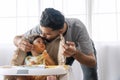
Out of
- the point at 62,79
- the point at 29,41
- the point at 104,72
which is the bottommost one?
the point at 104,72

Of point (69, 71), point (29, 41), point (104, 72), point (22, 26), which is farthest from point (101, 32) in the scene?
point (69, 71)

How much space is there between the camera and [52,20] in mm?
1348

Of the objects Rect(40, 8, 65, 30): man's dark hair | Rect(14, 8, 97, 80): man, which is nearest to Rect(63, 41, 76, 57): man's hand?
Rect(14, 8, 97, 80): man

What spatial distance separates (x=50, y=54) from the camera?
57.4 inches

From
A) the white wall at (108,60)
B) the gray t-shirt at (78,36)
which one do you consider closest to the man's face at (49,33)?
the gray t-shirt at (78,36)

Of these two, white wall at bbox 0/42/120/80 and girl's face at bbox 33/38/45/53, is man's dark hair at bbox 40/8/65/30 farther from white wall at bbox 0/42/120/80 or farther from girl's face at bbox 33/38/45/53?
white wall at bbox 0/42/120/80

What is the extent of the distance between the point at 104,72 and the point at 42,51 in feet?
2.95

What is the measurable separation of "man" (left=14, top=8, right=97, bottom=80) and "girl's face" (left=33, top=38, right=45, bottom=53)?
0.03 meters

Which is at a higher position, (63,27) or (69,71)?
(63,27)

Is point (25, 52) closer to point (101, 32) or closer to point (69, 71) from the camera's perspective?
point (69, 71)

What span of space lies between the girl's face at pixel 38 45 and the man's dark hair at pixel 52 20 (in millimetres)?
150

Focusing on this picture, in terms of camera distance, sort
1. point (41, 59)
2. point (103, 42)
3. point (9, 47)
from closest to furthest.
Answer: point (41, 59), point (103, 42), point (9, 47)

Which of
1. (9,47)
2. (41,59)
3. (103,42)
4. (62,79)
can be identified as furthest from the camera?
(9,47)

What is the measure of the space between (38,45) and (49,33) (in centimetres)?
13
